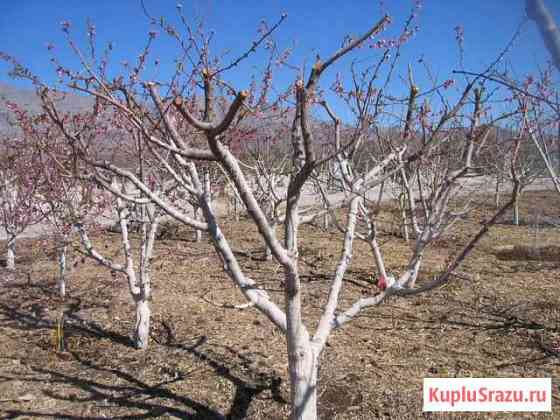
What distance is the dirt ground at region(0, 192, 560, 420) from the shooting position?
3.12 m

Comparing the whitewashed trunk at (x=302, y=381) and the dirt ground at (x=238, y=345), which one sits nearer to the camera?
the whitewashed trunk at (x=302, y=381)

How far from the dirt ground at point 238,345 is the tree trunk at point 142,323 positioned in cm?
12

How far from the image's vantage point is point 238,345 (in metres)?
4.12

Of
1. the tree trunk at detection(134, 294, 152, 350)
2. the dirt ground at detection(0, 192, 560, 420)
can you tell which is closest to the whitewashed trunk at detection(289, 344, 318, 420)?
the dirt ground at detection(0, 192, 560, 420)

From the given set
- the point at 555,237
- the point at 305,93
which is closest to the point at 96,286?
the point at 305,93

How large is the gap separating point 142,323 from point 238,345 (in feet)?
3.05

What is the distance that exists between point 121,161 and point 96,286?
84.9 inches

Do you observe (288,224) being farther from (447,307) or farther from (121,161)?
(447,307)

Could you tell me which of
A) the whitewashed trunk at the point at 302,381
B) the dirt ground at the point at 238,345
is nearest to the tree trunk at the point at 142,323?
the dirt ground at the point at 238,345

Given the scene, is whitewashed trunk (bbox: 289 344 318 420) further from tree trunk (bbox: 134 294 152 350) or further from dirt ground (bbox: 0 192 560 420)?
tree trunk (bbox: 134 294 152 350)

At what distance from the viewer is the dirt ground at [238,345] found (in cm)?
312

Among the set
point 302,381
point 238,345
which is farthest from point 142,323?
point 302,381

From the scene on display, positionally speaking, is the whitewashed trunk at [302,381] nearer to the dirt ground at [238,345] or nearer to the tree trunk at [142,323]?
the dirt ground at [238,345]

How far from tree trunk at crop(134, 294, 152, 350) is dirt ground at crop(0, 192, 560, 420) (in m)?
0.12
